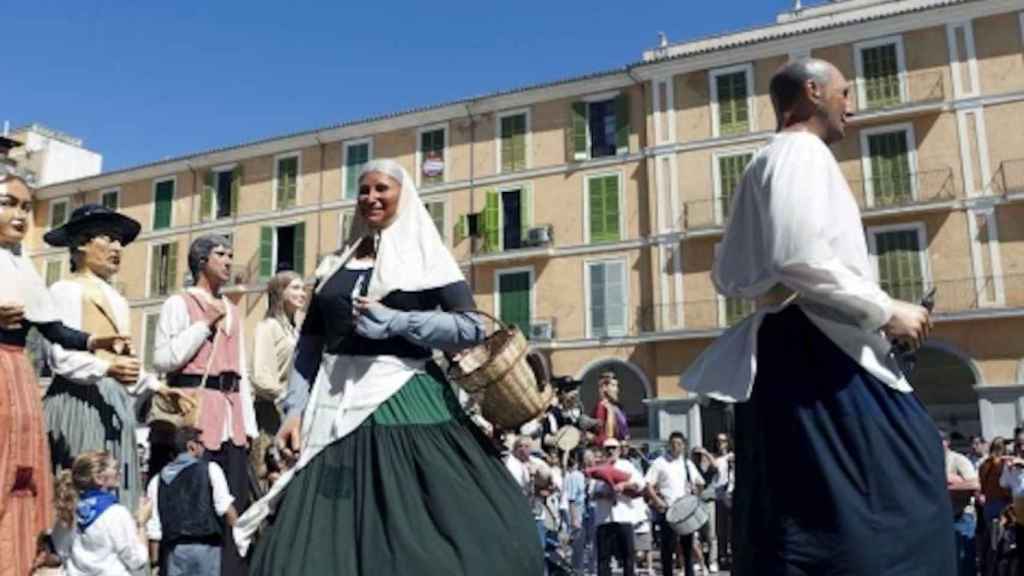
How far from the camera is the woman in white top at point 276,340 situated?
251 inches

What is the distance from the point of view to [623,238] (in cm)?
3078

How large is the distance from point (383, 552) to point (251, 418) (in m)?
2.70

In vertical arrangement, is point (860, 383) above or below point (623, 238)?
below

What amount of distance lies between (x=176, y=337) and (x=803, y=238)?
12.0ft

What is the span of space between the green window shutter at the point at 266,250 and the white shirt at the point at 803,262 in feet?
115

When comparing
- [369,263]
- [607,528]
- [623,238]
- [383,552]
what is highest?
[623,238]

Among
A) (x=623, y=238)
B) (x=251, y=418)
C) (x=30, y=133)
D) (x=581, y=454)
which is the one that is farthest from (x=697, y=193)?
(x=30, y=133)

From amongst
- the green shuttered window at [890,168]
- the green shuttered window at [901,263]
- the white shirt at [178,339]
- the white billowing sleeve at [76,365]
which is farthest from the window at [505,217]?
the white billowing sleeve at [76,365]

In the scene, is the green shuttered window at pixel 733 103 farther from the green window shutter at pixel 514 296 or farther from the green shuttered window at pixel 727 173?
the green window shutter at pixel 514 296

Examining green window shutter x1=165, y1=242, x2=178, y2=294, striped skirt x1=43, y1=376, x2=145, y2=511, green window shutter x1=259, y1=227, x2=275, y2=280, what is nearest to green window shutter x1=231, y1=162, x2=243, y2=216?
green window shutter x1=259, y1=227, x2=275, y2=280

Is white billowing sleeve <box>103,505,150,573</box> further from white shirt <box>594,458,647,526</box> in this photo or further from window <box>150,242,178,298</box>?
window <box>150,242,178,298</box>

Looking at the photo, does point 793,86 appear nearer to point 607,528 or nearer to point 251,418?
point 251,418

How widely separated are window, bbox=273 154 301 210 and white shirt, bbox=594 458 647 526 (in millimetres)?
27293

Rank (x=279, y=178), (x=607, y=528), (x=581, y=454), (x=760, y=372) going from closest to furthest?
(x=760, y=372)
(x=607, y=528)
(x=581, y=454)
(x=279, y=178)
